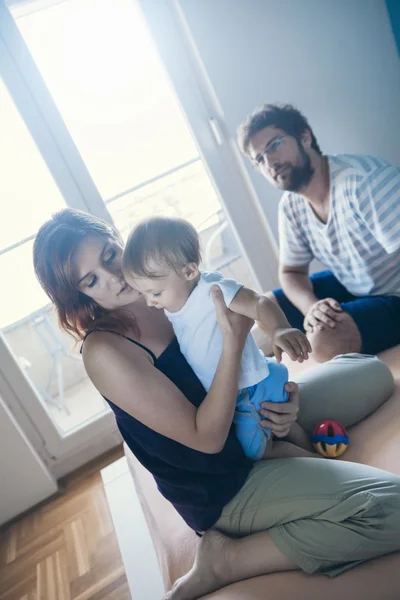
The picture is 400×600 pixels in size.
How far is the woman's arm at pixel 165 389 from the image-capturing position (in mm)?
890

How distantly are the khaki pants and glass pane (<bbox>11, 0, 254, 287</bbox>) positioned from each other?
156 cm

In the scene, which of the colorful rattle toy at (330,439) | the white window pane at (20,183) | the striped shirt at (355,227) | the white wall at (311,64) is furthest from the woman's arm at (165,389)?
the white wall at (311,64)

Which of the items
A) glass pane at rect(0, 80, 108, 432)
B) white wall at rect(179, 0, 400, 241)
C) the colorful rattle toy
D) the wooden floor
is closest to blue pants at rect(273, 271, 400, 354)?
the colorful rattle toy

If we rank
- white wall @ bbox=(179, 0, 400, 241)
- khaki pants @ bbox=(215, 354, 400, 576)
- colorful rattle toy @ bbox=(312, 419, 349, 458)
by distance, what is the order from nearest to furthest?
1. khaki pants @ bbox=(215, 354, 400, 576)
2. colorful rattle toy @ bbox=(312, 419, 349, 458)
3. white wall @ bbox=(179, 0, 400, 241)

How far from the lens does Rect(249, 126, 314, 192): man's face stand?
1.64m

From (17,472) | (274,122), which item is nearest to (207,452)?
(274,122)

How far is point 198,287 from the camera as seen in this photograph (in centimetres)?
100

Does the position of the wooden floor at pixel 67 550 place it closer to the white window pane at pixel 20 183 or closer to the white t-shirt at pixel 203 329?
the white t-shirt at pixel 203 329

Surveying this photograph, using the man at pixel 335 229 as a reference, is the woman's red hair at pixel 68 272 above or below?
above

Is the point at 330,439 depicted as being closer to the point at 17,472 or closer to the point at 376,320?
the point at 376,320

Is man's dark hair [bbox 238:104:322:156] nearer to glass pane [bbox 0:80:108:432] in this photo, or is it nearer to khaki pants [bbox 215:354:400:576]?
glass pane [bbox 0:80:108:432]

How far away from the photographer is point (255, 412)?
1.03 metres

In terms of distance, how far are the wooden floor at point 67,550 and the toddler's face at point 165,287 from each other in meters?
1.03

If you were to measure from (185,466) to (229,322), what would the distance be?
0.33m
